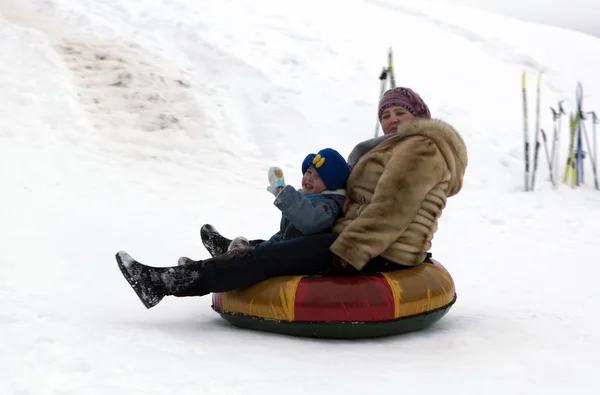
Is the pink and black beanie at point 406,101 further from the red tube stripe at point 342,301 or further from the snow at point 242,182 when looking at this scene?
the snow at point 242,182

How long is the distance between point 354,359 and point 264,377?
0.54m

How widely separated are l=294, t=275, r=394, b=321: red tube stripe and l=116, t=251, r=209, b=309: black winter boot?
0.50m

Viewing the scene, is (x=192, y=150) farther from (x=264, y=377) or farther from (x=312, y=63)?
(x=264, y=377)

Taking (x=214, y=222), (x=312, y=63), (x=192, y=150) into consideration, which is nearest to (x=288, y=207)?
(x=214, y=222)

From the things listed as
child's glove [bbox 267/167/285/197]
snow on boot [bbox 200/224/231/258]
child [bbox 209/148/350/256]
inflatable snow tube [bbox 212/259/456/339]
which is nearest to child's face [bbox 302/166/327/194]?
child [bbox 209/148/350/256]

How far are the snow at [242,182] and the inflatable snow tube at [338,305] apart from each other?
87 mm

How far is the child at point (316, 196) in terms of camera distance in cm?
304

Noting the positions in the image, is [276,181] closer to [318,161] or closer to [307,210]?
[307,210]

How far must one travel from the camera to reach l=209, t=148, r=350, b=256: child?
3.04m

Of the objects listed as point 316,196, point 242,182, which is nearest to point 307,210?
point 316,196

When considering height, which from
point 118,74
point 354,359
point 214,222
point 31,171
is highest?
point 118,74

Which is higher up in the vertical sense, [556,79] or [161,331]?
[556,79]

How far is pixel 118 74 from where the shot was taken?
8875mm

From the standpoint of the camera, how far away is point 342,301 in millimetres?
2941
